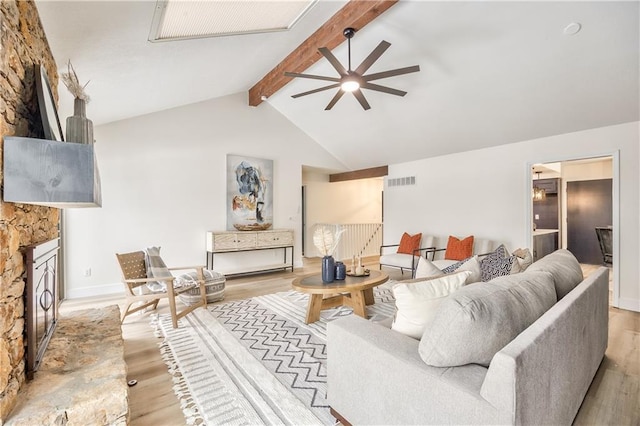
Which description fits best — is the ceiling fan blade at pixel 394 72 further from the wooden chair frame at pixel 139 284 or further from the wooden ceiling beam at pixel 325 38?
the wooden chair frame at pixel 139 284

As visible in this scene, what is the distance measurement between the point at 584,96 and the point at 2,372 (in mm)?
5410

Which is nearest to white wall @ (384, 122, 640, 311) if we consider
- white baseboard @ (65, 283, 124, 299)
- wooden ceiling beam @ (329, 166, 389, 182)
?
wooden ceiling beam @ (329, 166, 389, 182)

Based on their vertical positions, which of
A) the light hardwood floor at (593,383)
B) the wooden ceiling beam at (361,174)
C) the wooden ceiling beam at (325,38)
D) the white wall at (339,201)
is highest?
the wooden ceiling beam at (325,38)

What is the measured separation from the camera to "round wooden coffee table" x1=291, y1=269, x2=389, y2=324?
9.78 feet

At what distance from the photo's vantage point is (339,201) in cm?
848

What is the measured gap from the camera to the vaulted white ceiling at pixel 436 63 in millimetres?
2434

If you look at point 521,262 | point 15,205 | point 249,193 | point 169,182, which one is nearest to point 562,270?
point 521,262

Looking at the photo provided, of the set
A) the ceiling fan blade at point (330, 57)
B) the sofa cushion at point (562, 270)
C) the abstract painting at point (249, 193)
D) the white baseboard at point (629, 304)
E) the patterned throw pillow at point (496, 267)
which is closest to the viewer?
the sofa cushion at point (562, 270)

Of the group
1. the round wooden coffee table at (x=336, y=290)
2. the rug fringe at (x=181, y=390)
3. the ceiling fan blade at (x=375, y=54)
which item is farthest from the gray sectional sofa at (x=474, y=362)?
the ceiling fan blade at (x=375, y=54)

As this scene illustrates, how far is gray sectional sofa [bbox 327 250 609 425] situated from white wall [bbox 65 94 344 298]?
4.26 meters

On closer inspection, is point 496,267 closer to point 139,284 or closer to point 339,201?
point 139,284

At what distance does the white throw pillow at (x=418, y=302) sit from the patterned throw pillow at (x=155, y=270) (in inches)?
106

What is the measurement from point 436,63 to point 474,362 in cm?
356

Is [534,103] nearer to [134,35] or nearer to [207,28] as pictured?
[207,28]
